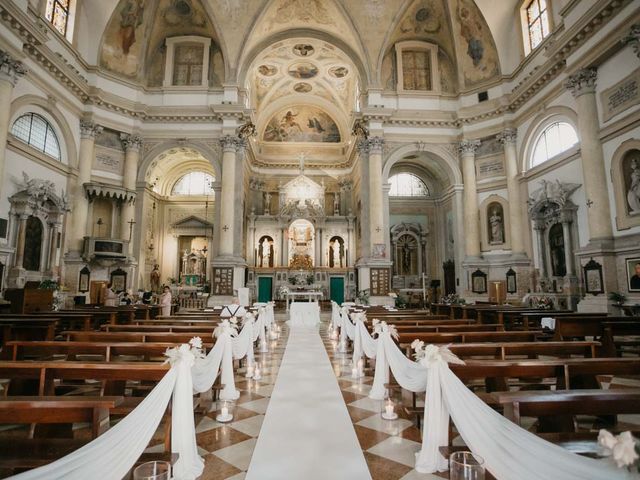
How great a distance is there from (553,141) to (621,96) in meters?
3.76

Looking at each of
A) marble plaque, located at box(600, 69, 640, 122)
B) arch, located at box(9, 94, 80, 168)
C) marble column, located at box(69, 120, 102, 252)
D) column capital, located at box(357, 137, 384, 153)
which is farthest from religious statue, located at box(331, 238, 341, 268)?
marble plaque, located at box(600, 69, 640, 122)

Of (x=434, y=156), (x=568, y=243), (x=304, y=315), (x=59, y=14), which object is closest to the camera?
(x=568, y=243)

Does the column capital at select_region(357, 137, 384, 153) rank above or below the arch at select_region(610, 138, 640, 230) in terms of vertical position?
above

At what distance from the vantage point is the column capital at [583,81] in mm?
11000

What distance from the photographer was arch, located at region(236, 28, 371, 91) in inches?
715

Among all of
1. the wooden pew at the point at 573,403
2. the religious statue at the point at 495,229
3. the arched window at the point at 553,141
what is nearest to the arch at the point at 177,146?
the religious statue at the point at 495,229

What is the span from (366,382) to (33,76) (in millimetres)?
14586

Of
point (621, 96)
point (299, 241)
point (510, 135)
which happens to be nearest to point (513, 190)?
point (510, 135)

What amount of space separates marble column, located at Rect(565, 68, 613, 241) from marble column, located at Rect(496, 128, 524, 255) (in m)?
4.12

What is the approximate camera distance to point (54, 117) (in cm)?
1352

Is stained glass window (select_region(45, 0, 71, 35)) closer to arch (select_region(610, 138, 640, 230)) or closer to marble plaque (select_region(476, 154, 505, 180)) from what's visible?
marble plaque (select_region(476, 154, 505, 180))

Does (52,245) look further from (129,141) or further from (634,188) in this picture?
(634,188)

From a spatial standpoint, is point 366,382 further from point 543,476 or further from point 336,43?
point 336,43

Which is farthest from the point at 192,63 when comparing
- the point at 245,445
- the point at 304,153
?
the point at 245,445
